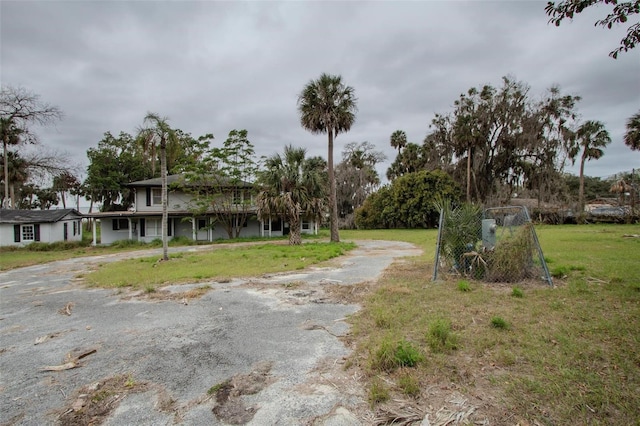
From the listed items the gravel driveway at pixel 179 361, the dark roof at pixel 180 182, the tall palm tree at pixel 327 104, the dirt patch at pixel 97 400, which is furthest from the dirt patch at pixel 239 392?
the dark roof at pixel 180 182

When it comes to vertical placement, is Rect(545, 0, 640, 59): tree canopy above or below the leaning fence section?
above

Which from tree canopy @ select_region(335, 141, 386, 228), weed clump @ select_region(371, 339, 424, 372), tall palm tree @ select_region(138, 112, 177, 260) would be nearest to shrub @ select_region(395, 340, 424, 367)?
weed clump @ select_region(371, 339, 424, 372)

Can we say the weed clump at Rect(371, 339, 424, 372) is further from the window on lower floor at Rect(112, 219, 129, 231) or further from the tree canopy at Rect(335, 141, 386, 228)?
the tree canopy at Rect(335, 141, 386, 228)

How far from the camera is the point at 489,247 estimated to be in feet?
24.7

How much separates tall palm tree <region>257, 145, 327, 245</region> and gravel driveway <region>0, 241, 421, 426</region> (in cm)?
1087

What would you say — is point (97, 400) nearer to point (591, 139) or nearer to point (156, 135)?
point (156, 135)

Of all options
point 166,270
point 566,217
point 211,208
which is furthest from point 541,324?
point 566,217

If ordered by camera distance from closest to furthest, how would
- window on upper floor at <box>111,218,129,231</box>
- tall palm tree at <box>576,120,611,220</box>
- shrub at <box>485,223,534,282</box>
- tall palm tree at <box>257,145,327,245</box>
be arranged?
shrub at <box>485,223,534,282</box>
tall palm tree at <box>257,145,327,245</box>
window on upper floor at <box>111,218,129,231</box>
tall palm tree at <box>576,120,611,220</box>

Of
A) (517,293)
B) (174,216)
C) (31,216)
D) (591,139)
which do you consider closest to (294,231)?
(174,216)

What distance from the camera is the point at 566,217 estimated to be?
3095cm

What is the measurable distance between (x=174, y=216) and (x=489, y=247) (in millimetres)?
21832

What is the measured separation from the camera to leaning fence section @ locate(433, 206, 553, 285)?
7.13 meters

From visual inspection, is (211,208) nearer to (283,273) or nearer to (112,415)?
(283,273)

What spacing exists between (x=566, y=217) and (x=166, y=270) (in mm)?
35995
